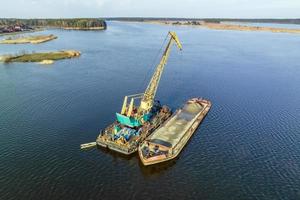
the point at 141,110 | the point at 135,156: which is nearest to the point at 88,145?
the point at 135,156

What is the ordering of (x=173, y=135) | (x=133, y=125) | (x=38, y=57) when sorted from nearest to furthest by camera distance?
Answer: (x=173, y=135), (x=133, y=125), (x=38, y=57)

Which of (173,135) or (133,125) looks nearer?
(173,135)

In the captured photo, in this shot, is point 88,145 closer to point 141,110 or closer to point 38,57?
point 141,110

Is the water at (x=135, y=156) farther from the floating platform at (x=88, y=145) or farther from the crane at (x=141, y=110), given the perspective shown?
the crane at (x=141, y=110)

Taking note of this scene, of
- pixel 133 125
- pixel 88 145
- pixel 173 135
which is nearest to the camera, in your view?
pixel 88 145

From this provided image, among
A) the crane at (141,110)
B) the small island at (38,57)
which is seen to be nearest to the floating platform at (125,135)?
the crane at (141,110)

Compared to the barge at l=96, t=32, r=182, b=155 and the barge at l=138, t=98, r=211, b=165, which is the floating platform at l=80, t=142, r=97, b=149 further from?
the barge at l=138, t=98, r=211, b=165

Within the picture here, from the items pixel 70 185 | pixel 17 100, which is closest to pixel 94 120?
pixel 70 185

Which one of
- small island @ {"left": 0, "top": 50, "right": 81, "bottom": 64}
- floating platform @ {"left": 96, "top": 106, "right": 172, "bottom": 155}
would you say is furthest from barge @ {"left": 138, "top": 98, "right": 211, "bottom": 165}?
small island @ {"left": 0, "top": 50, "right": 81, "bottom": 64}
